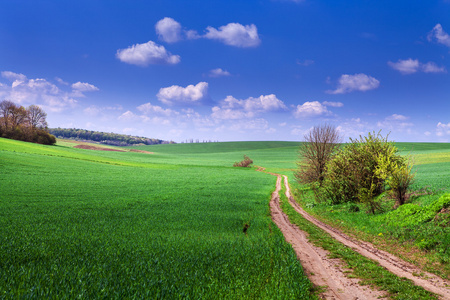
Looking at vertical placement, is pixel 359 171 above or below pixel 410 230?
above

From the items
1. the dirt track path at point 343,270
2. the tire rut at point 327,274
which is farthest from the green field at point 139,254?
the dirt track path at point 343,270

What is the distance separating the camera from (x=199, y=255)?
941cm

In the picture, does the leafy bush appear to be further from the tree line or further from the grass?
the tree line

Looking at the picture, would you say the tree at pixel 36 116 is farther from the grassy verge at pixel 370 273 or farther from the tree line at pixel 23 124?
the grassy verge at pixel 370 273

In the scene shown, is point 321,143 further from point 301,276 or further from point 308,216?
point 301,276

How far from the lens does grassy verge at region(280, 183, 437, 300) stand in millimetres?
7250

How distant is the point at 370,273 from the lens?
8.66m

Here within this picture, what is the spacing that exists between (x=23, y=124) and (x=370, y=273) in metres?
113

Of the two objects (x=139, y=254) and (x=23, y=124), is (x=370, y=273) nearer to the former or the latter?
(x=139, y=254)

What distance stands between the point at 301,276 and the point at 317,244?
5.03 meters

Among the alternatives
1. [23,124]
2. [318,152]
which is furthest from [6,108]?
[318,152]

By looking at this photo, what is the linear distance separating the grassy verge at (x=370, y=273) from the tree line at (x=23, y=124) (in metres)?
105

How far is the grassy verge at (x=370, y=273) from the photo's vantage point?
7.25 m

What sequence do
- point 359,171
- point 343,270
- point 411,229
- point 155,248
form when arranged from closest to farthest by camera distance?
1. point 343,270
2. point 155,248
3. point 411,229
4. point 359,171
